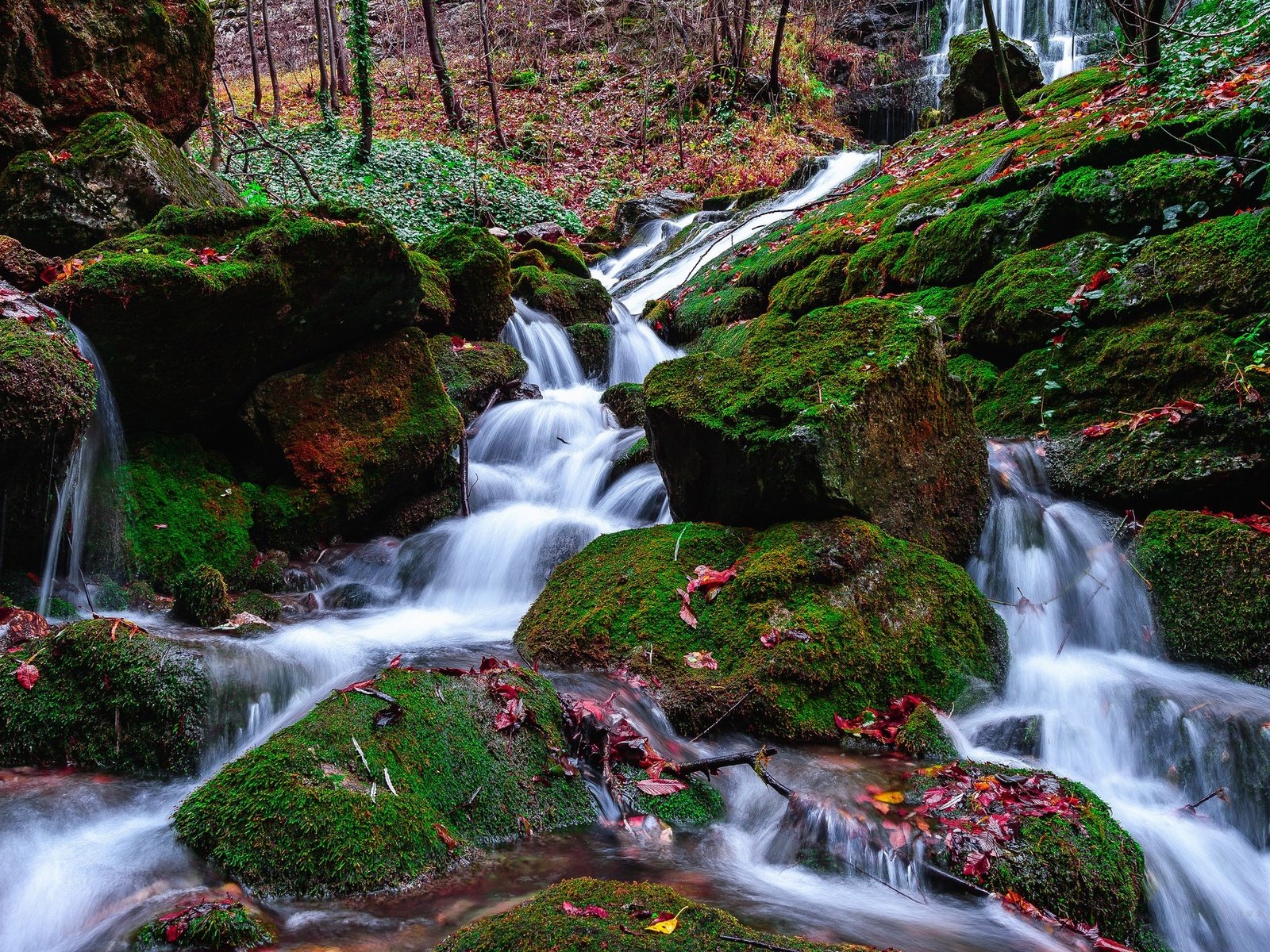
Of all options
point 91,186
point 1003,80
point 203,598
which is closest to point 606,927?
point 203,598

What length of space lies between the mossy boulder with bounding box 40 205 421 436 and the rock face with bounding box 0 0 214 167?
197 cm

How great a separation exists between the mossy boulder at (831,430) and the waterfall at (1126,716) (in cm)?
48

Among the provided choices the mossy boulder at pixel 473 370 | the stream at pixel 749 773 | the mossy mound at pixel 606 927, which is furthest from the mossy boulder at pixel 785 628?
the mossy boulder at pixel 473 370

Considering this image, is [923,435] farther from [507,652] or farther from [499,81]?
[499,81]

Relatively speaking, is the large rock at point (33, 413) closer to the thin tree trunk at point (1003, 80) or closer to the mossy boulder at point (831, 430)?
the mossy boulder at point (831, 430)

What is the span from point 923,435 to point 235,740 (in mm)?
4345

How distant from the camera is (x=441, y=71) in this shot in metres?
19.8

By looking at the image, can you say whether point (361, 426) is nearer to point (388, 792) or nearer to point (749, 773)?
point (388, 792)

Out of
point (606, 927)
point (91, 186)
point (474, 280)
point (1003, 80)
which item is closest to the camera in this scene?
point (606, 927)

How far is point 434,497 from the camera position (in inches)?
291

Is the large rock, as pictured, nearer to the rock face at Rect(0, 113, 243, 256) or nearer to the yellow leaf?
the rock face at Rect(0, 113, 243, 256)

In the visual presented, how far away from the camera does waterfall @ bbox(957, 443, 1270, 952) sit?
9.74 ft

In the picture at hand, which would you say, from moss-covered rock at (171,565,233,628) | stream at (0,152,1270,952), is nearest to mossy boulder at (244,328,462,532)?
stream at (0,152,1270,952)

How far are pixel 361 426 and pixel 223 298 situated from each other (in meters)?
1.59
